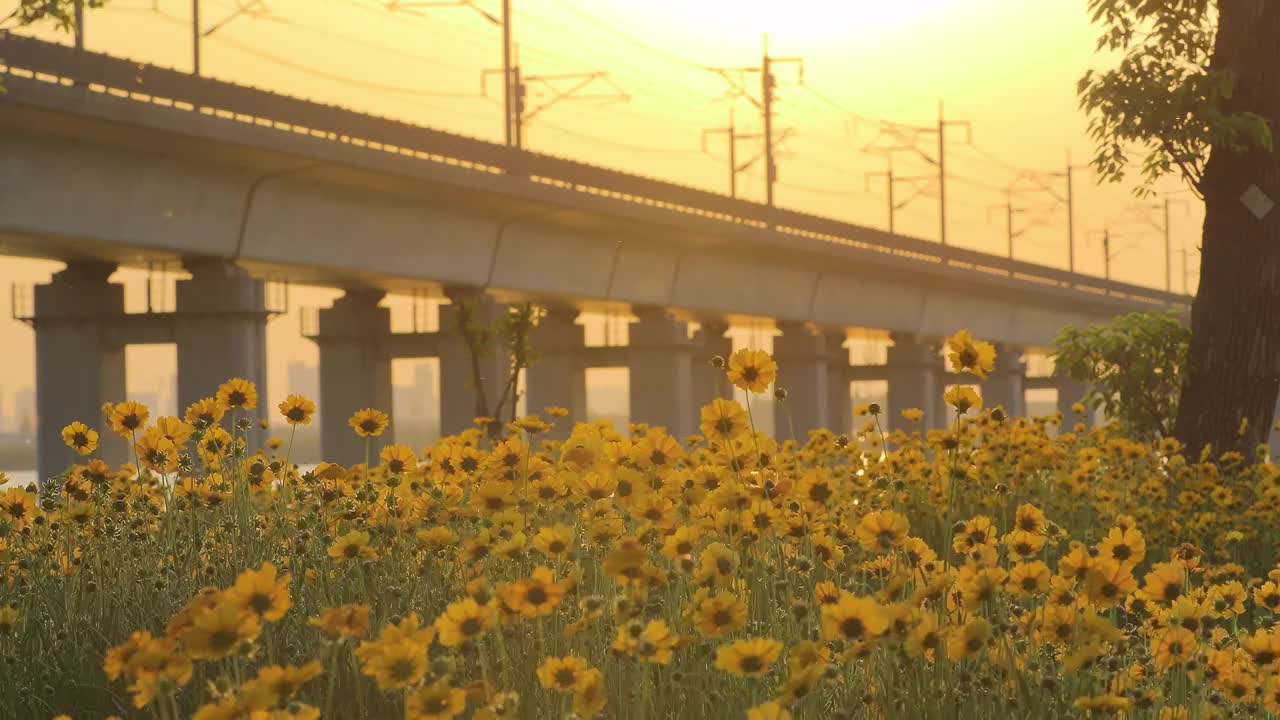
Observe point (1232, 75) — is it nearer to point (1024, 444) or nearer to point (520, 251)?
point (1024, 444)

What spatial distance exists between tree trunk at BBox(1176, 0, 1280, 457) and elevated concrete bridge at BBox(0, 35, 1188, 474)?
547cm

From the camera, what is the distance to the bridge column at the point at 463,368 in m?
35.9

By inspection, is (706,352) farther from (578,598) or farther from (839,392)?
(578,598)

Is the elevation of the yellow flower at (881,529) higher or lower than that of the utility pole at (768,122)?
lower

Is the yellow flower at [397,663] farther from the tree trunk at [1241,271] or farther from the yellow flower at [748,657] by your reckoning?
the tree trunk at [1241,271]

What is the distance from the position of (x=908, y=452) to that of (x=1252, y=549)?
3146mm

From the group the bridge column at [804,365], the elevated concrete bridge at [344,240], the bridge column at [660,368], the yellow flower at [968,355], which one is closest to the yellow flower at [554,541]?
the yellow flower at [968,355]

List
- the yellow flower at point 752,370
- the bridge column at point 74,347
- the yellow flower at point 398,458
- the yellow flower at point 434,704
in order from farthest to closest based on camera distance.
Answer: the bridge column at point 74,347 < the yellow flower at point 398,458 < the yellow flower at point 752,370 < the yellow flower at point 434,704

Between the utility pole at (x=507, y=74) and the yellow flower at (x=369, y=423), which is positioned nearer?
the yellow flower at (x=369, y=423)

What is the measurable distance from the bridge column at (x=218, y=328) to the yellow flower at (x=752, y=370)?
2476 cm

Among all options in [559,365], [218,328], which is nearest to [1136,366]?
[218,328]

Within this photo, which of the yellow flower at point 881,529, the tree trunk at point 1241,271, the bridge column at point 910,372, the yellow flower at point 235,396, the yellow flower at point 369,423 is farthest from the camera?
the bridge column at point 910,372

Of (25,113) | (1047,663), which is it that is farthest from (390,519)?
(25,113)

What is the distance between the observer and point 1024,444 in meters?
10.0
